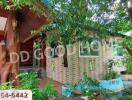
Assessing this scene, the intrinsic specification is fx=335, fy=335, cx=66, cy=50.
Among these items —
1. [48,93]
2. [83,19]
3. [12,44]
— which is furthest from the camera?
[12,44]

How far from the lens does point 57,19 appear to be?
318 inches

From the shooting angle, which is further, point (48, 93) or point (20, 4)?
point (48, 93)

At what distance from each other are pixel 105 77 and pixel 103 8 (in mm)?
10043

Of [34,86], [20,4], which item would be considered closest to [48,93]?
[34,86]

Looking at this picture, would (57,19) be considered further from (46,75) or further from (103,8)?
(46,75)

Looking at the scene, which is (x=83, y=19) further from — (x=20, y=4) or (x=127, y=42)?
(x=127, y=42)

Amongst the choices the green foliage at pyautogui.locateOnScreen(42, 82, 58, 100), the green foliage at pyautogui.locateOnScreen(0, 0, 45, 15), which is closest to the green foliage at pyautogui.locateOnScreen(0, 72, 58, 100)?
the green foliage at pyautogui.locateOnScreen(42, 82, 58, 100)

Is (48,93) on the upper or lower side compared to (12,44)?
lower

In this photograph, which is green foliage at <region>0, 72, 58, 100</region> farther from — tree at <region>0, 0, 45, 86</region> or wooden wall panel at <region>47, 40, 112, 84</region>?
wooden wall panel at <region>47, 40, 112, 84</region>

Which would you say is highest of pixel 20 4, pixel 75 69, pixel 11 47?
pixel 20 4

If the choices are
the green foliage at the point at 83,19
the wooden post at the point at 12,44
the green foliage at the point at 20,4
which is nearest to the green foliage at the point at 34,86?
the wooden post at the point at 12,44

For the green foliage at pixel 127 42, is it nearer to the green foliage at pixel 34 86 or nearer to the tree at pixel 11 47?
the green foliage at pixel 34 86

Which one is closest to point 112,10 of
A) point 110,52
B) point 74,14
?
point 74,14

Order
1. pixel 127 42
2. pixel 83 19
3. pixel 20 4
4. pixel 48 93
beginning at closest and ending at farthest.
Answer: pixel 20 4, pixel 83 19, pixel 48 93, pixel 127 42
